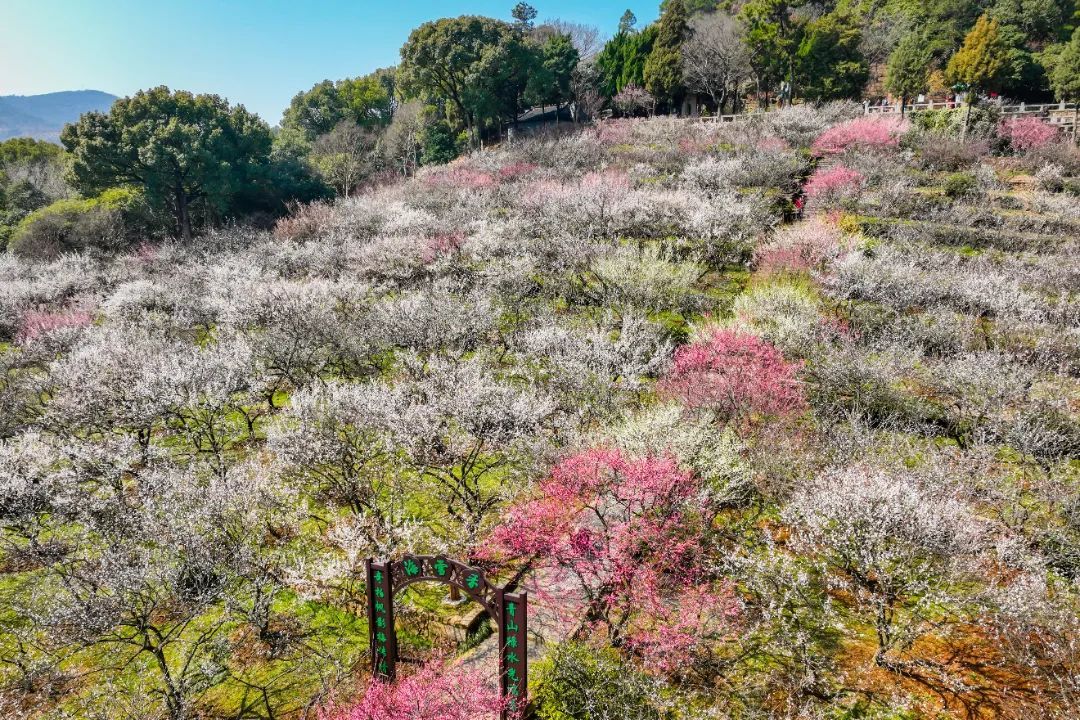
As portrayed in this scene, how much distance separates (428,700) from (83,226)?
140 ft

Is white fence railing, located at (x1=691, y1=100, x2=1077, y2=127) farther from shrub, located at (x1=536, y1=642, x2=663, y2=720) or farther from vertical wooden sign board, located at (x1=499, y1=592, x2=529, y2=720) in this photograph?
vertical wooden sign board, located at (x1=499, y1=592, x2=529, y2=720)

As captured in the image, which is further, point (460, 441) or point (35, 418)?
point (35, 418)

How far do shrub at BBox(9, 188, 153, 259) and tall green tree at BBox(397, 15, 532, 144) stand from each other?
24993mm

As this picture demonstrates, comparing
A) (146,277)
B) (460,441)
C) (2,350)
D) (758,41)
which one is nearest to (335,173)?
(146,277)

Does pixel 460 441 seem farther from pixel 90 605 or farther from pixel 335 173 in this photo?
pixel 335 173

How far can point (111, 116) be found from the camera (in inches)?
1432

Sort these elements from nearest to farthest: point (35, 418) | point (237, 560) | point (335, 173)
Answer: point (237, 560), point (35, 418), point (335, 173)

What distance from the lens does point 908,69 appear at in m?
38.5

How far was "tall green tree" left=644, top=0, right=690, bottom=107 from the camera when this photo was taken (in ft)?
166

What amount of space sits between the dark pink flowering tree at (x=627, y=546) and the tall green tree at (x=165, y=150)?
38.7 metres

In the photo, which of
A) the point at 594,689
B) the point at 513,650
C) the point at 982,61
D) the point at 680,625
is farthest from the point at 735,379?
the point at 982,61

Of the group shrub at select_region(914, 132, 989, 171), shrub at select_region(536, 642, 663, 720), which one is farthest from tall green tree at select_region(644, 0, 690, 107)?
shrub at select_region(536, 642, 663, 720)

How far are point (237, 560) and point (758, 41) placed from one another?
52.3 metres

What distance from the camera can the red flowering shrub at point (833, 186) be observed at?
92.2ft
